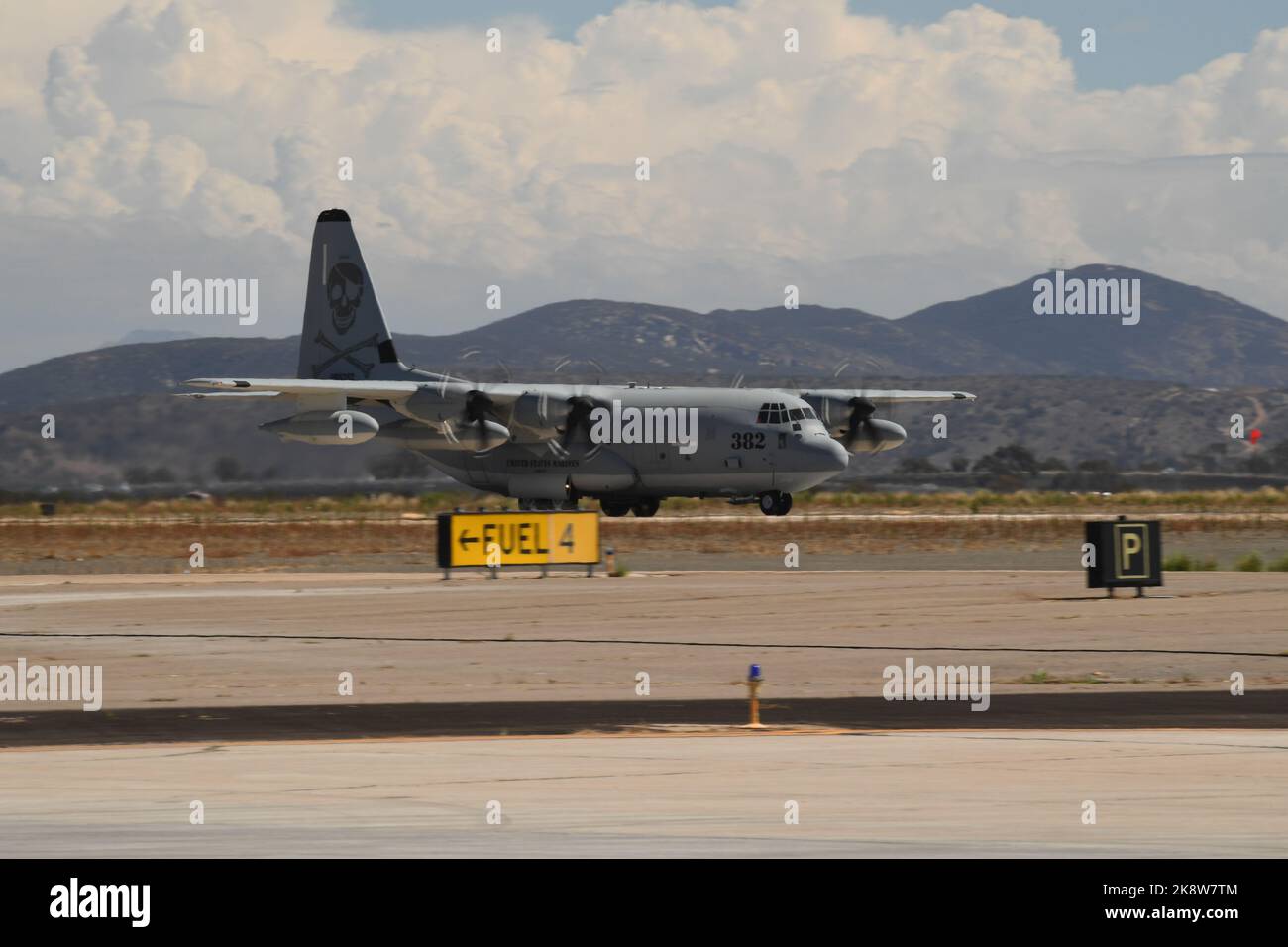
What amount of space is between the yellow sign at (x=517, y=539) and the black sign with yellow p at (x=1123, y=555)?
41.8 ft

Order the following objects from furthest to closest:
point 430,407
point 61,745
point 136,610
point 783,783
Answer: point 430,407 < point 136,610 < point 61,745 < point 783,783

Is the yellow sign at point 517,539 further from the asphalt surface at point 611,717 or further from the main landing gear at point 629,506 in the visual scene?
the main landing gear at point 629,506

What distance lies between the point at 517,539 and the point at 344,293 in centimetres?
3223

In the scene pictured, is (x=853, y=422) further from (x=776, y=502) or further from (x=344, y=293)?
(x=344, y=293)

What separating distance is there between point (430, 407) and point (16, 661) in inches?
1321

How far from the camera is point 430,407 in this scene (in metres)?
59.2

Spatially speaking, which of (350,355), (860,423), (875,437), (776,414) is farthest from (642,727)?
(350,355)

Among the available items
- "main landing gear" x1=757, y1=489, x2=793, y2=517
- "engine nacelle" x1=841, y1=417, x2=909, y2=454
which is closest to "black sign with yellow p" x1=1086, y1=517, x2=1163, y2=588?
"main landing gear" x1=757, y1=489, x2=793, y2=517

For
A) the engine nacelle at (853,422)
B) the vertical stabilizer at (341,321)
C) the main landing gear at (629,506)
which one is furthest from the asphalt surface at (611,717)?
the vertical stabilizer at (341,321)

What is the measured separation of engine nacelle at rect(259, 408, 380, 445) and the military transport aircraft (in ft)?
0.15

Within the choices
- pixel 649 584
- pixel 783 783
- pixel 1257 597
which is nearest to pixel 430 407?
pixel 649 584

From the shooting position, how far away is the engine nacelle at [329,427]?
56656 mm

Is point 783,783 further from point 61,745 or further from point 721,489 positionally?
point 721,489

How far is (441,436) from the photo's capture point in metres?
61.4
